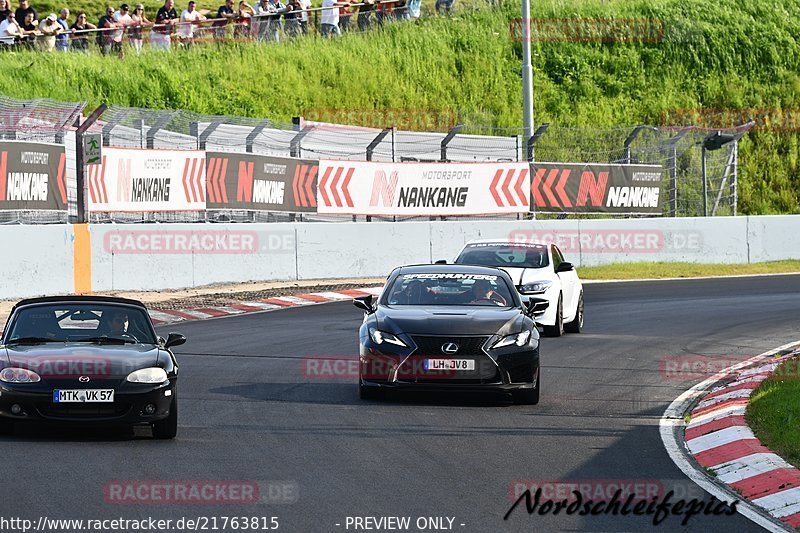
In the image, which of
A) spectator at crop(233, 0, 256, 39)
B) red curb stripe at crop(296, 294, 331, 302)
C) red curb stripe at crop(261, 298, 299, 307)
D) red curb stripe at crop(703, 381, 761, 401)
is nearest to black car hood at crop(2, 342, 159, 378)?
red curb stripe at crop(703, 381, 761, 401)

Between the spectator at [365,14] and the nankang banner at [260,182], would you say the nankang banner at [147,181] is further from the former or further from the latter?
the spectator at [365,14]

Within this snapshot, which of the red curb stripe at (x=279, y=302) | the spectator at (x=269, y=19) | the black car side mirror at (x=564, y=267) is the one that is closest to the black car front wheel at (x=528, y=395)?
the black car side mirror at (x=564, y=267)

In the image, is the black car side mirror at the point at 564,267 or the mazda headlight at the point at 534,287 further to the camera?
the black car side mirror at the point at 564,267

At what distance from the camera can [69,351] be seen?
1059cm

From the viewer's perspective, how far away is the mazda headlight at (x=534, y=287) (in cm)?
1828

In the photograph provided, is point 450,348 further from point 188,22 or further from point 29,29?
point 188,22

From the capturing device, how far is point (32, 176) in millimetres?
22781

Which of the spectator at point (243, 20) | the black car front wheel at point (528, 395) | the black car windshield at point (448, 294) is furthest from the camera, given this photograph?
the spectator at point (243, 20)

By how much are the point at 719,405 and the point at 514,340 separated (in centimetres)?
193

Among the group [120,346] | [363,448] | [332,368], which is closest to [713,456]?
[363,448]

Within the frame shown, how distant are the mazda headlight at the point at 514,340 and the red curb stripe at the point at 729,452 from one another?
285 cm

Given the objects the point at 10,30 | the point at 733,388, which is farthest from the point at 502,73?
the point at 733,388

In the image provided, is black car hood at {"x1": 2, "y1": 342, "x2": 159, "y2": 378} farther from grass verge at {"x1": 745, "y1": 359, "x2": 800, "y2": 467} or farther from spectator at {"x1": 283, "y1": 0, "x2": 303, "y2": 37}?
spectator at {"x1": 283, "y1": 0, "x2": 303, "y2": 37}

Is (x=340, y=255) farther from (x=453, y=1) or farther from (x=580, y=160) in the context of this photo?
(x=453, y=1)
